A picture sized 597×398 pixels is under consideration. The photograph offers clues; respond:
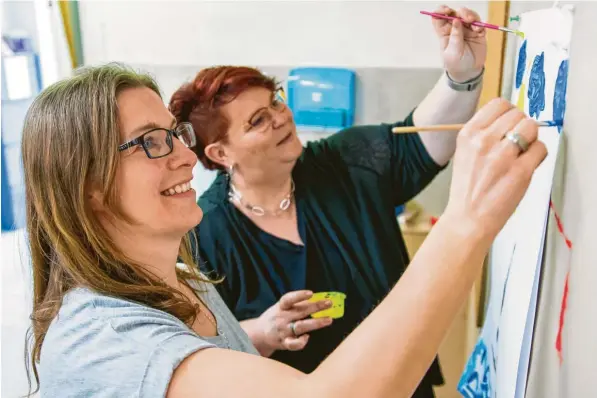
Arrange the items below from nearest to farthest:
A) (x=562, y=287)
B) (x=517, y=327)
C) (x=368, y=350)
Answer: (x=368, y=350) → (x=562, y=287) → (x=517, y=327)

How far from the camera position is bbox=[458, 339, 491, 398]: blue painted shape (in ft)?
3.87

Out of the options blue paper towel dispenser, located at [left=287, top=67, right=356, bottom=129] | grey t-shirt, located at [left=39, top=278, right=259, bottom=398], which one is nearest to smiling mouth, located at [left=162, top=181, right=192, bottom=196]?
grey t-shirt, located at [left=39, top=278, right=259, bottom=398]

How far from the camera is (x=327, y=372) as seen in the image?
59 cm

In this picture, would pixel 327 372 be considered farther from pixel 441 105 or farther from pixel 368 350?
pixel 441 105

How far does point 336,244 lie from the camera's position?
4.41 feet

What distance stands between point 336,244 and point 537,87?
606 mm

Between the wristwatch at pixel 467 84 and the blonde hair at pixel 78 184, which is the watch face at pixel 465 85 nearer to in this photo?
the wristwatch at pixel 467 84

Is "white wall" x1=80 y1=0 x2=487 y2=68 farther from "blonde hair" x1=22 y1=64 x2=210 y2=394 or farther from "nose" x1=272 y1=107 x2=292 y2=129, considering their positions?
"blonde hair" x1=22 y1=64 x2=210 y2=394

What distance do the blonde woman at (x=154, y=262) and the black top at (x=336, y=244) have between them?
10.1 inches

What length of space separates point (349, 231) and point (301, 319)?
9.9 inches

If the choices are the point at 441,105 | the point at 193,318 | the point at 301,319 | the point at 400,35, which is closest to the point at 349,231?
the point at 301,319

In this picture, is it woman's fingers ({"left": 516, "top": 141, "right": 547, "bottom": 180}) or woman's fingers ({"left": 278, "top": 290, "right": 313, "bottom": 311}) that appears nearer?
woman's fingers ({"left": 516, "top": 141, "right": 547, "bottom": 180})

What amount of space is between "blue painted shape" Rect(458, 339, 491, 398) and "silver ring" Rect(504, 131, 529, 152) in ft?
2.30

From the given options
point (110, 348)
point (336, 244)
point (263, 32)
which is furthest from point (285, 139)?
point (263, 32)
